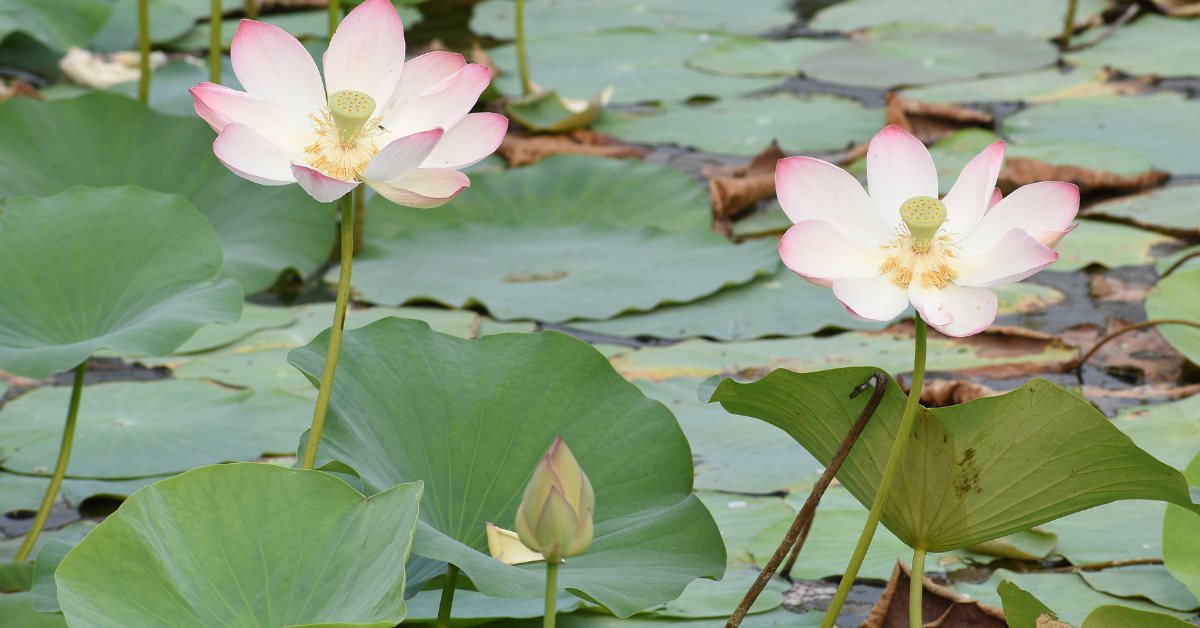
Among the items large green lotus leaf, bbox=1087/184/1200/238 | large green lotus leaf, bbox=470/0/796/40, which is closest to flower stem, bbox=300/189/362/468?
large green lotus leaf, bbox=1087/184/1200/238

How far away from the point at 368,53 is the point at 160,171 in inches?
53.0

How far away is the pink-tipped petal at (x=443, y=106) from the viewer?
0.89 m

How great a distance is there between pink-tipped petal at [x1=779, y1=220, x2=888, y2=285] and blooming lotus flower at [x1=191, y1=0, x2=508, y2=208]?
0.28 m

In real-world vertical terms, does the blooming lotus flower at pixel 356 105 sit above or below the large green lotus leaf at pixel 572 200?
above

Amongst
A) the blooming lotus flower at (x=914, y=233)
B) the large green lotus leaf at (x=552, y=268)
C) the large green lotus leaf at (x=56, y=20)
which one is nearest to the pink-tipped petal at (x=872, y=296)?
the blooming lotus flower at (x=914, y=233)

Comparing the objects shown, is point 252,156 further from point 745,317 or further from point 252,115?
point 745,317

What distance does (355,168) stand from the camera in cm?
86

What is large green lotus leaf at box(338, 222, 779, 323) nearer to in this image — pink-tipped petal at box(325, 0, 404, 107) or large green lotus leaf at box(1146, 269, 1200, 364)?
large green lotus leaf at box(1146, 269, 1200, 364)

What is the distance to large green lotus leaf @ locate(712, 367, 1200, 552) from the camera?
2.52 feet

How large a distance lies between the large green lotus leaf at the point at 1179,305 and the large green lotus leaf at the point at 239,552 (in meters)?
1.30

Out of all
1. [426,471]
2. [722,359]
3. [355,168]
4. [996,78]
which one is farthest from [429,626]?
[996,78]

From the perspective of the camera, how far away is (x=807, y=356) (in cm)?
174

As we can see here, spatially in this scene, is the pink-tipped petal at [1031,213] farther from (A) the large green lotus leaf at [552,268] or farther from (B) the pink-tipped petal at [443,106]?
(A) the large green lotus leaf at [552,268]

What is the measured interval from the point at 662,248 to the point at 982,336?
72 centimetres
